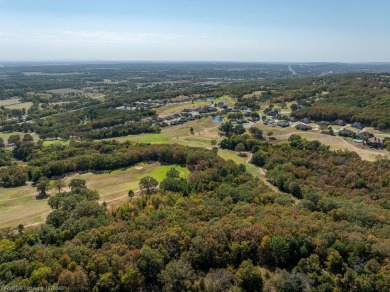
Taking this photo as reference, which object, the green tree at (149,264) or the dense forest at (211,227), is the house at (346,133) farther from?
the green tree at (149,264)

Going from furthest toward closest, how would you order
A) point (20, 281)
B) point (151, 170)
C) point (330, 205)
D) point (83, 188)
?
point (151, 170), point (83, 188), point (330, 205), point (20, 281)

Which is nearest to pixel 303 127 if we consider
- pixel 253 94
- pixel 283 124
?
pixel 283 124

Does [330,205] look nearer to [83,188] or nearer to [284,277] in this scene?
[284,277]

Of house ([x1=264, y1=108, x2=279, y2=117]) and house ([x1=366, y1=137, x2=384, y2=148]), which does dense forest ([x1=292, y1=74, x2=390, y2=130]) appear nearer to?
house ([x1=264, y1=108, x2=279, y2=117])

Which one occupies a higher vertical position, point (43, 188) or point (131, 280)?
point (131, 280)

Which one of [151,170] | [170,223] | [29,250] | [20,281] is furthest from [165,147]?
[20,281]

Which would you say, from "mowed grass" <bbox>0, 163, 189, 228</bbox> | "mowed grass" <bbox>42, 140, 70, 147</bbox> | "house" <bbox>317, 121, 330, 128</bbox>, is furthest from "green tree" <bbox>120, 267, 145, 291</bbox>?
"house" <bbox>317, 121, 330, 128</bbox>

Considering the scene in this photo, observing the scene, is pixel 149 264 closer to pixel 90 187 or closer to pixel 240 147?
pixel 90 187
